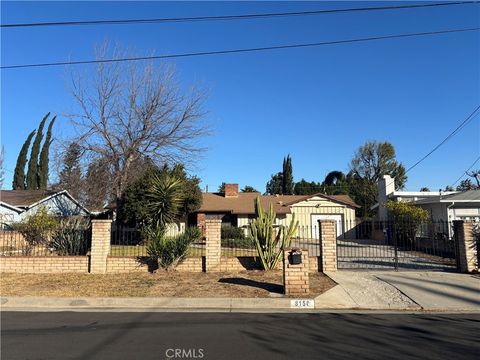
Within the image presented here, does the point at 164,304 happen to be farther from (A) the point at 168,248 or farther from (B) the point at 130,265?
(B) the point at 130,265

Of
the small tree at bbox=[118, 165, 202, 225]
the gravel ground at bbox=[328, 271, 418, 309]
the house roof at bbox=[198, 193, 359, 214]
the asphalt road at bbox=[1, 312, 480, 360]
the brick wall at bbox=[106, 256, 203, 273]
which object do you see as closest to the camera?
the asphalt road at bbox=[1, 312, 480, 360]

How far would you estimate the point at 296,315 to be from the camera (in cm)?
889

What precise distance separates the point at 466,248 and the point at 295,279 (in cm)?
676

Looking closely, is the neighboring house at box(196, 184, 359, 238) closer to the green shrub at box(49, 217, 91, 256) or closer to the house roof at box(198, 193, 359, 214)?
the house roof at box(198, 193, 359, 214)

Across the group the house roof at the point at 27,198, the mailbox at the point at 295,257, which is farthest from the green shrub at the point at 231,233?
the mailbox at the point at 295,257

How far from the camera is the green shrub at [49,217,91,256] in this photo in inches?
607

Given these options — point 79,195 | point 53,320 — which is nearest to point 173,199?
point 53,320

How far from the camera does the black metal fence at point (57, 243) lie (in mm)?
15422

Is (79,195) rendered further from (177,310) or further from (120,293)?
(177,310)

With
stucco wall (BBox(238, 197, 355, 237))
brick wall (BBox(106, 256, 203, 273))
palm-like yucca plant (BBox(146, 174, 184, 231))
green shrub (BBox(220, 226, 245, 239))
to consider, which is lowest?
brick wall (BBox(106, 256, 203, 273))

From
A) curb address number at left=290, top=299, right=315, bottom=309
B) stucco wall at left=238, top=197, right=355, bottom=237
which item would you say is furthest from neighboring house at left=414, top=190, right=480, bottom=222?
curb address number at left=290, top=299, right=315, bottom=309

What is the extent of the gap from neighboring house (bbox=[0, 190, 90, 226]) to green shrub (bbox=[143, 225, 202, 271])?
2038 centimetres

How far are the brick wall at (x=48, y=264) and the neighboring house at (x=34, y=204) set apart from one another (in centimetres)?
1844

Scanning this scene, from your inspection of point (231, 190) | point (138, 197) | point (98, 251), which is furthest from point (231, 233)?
point (98, 251)
